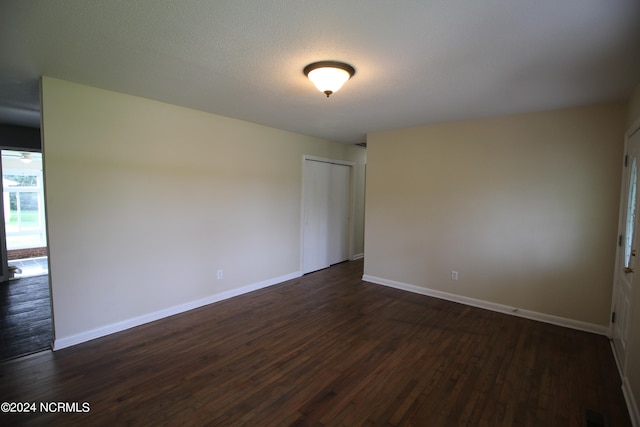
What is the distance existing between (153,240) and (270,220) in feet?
5.72

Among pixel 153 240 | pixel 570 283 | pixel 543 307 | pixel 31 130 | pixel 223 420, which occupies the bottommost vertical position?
pixel 223 420

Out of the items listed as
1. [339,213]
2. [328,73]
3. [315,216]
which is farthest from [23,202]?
[328,73]

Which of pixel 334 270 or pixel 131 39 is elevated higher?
pixel 131 39

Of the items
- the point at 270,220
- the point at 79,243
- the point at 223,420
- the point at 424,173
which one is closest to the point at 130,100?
the point at 79,243

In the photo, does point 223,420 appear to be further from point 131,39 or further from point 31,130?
point 31,130

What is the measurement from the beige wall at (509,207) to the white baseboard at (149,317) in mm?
2175

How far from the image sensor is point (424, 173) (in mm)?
4281

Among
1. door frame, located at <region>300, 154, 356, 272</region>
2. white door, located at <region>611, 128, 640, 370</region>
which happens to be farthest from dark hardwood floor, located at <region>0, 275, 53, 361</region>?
white door, located at <region>611, 128, 640, 370</region>

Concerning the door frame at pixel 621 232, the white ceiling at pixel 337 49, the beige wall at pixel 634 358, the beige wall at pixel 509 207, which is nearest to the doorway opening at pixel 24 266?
the white ceiling at pixel 337 49

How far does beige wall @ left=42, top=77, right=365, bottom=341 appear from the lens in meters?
Answer: 2.71

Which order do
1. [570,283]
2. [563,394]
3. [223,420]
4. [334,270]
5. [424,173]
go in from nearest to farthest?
1. [223,420]
2. [563,394]
3. [570,283]
4. [424,173]
5. [334,270]

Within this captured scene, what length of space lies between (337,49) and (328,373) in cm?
253

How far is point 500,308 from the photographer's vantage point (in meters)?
3.71

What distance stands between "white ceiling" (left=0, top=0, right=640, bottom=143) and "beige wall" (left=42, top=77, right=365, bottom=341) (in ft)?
1.26
